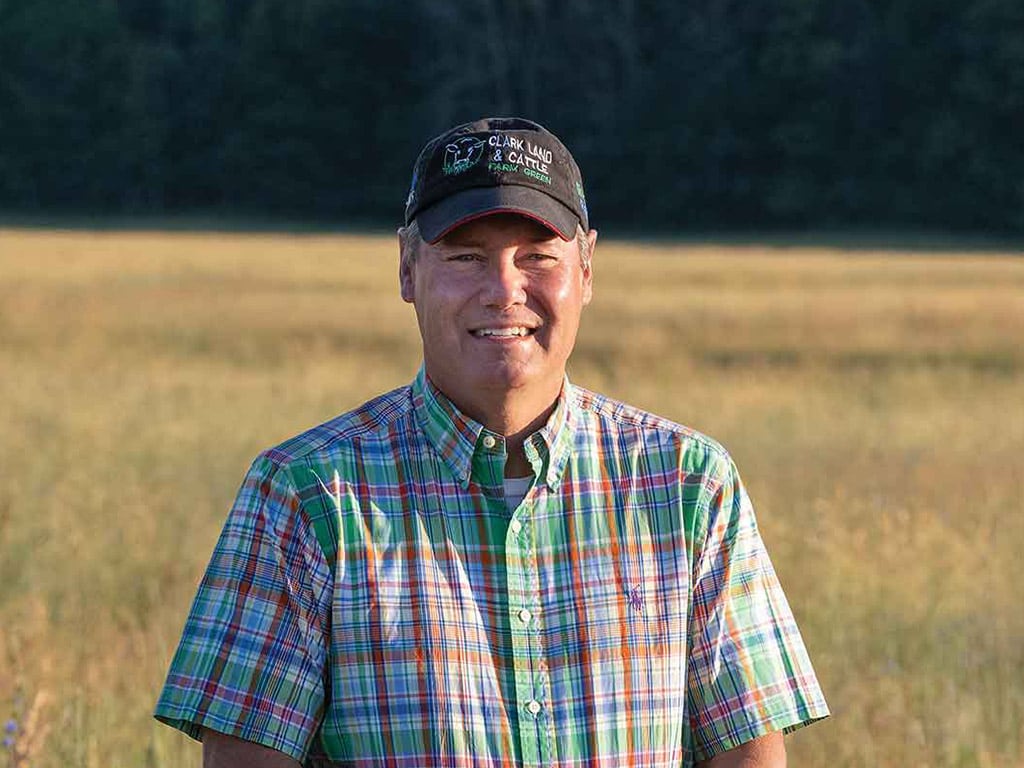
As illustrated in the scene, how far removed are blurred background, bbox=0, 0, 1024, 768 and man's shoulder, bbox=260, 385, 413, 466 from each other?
1.64 meters

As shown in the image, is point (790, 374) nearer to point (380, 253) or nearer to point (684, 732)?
point (684, 732)

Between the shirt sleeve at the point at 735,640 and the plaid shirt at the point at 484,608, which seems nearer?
the plaid shirt at the point at 484,608

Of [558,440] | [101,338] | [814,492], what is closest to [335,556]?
[558,440]

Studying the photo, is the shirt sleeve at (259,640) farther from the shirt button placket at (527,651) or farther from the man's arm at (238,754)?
the shirt button placket at (527,651)

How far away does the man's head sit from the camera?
8.16 ft

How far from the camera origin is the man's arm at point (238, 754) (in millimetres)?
2342

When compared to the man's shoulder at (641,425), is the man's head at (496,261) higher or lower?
higher

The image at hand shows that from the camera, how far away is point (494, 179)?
2.49m

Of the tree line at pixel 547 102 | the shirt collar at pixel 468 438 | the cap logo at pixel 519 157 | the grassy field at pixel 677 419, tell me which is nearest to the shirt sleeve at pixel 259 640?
the shirt collar at pixel 468 438

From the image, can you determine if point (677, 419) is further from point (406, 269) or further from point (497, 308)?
point (497, 308)

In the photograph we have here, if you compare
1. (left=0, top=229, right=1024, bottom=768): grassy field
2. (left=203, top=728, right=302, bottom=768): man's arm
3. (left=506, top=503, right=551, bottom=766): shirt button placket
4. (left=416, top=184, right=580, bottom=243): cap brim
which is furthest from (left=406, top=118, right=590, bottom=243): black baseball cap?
(left=0, top=229, right=1024, bottom=768): grassy field

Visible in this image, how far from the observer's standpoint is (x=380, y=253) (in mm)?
42875

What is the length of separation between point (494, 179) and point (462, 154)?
0.21 ft

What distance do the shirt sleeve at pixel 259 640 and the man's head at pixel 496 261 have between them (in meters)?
0.34
